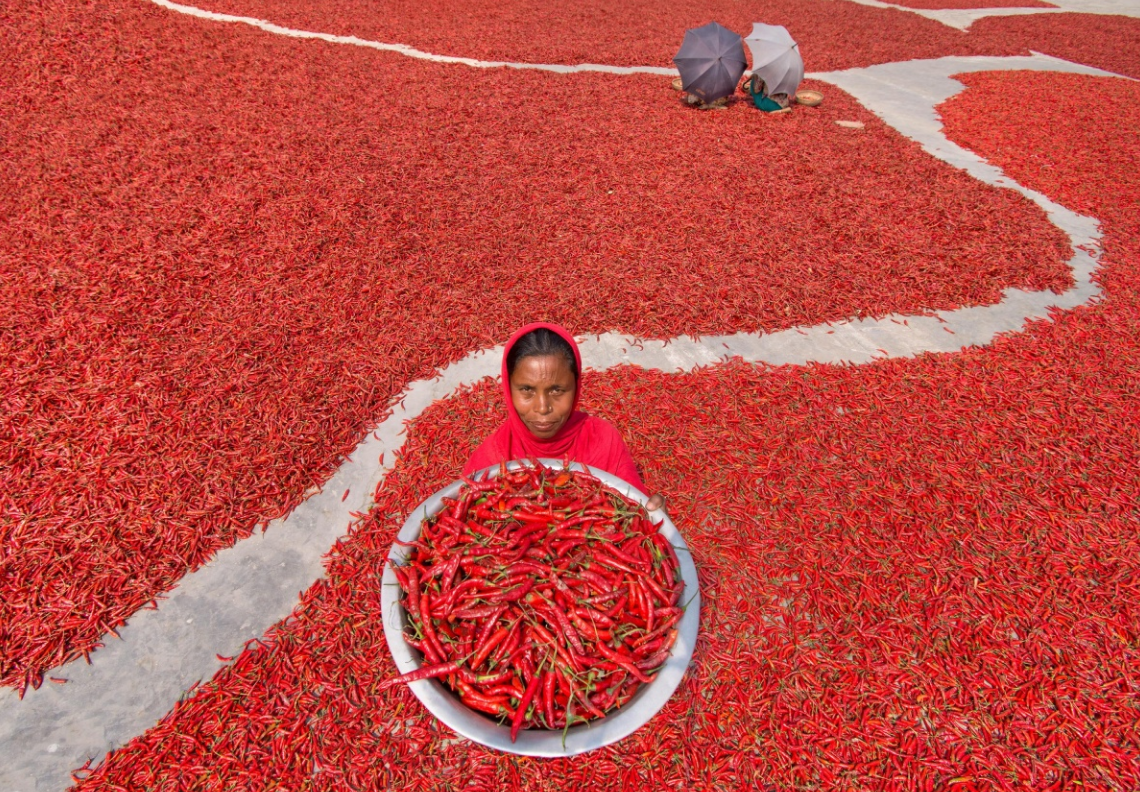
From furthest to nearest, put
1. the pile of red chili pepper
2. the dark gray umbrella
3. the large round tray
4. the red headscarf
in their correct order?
the dark gray umbrella
the pile of red chili pepper
the red headscarf
the large round tray

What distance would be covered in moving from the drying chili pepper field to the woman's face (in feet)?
1.56

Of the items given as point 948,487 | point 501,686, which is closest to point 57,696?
point 501,686

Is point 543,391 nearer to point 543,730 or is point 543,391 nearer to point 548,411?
point 548,411

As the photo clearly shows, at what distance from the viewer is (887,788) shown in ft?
9.91

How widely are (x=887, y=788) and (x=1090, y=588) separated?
217 centimetres

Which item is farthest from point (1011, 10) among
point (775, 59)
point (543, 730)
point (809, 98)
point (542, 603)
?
point (543, 730)

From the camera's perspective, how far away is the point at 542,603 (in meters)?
2.05

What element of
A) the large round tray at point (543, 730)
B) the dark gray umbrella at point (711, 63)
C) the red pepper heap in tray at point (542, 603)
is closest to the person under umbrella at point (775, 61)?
the dark gray umbrella at point (711, 63)

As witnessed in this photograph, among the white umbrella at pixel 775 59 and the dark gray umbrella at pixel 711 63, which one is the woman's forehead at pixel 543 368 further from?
the white umbrella at pixel 775 59

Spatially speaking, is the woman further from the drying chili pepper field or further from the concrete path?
the concrete path

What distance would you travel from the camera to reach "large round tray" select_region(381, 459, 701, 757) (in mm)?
1794

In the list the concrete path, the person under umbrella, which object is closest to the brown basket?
the person under umbrella

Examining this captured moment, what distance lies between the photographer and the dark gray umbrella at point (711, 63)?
10.8m

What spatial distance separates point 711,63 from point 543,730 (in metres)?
11.6
